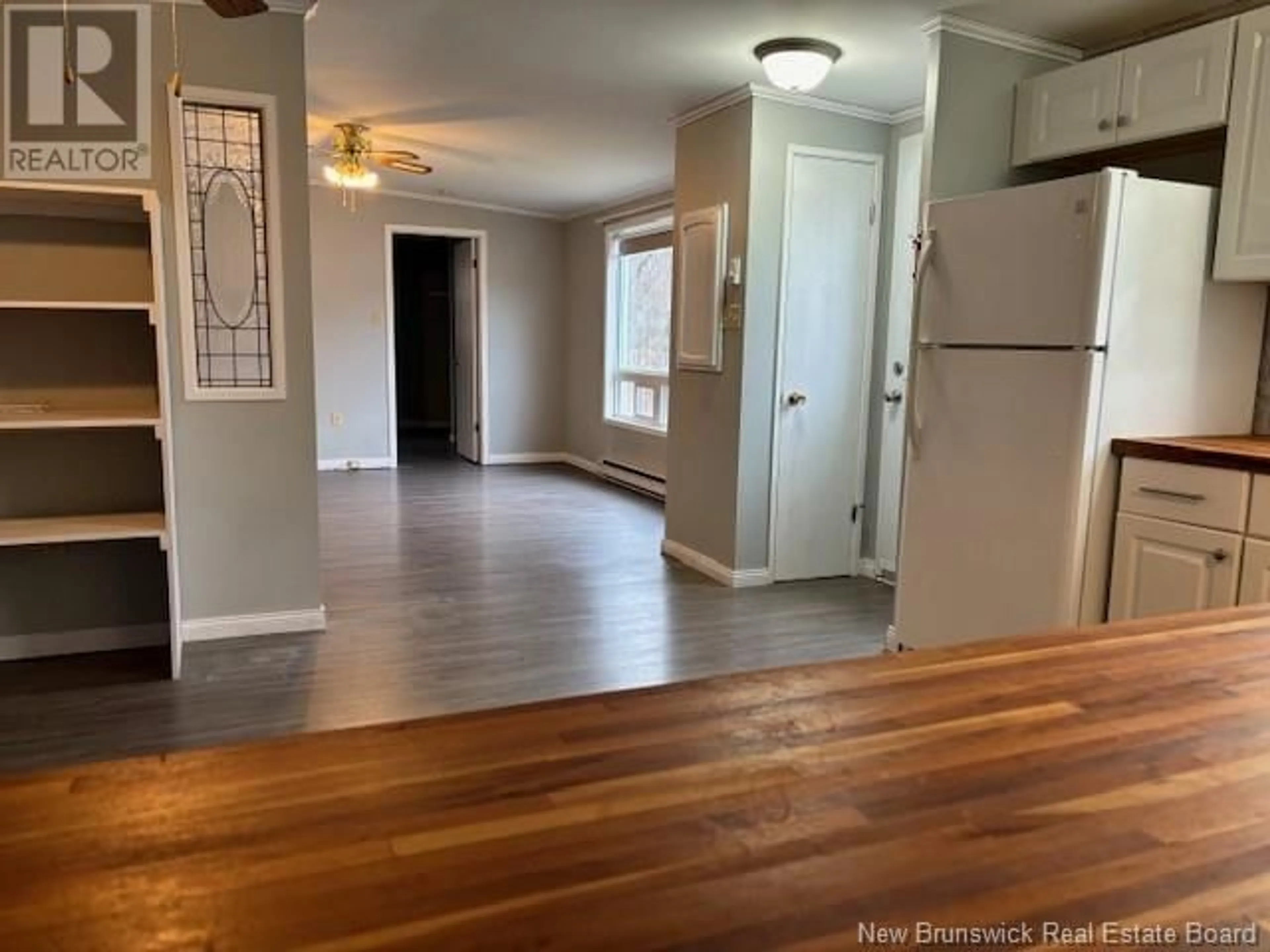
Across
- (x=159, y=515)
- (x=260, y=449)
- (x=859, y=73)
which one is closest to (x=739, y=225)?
(x=859, y=73)

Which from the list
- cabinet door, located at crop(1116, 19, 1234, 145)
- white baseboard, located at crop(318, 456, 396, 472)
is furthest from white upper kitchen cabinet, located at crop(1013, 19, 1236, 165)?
white baseboard, located at crop(318, 456, 396, 472)

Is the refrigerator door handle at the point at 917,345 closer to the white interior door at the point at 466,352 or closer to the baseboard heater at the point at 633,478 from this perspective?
the baseboard heater at the point at 633,478

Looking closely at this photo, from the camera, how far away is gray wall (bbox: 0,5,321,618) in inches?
126

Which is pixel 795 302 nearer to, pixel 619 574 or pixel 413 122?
pixel 619 574

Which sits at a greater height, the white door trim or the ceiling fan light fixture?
the ceiling fan light fixture

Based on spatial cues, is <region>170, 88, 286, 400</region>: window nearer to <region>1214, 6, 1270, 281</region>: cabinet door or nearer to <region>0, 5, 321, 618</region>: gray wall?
<region>0, 5, 321, 618</region>: gray wall

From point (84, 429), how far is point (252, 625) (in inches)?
36.8

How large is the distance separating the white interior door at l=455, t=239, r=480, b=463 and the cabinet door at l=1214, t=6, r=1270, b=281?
637 centimetres

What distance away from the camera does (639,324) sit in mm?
7465

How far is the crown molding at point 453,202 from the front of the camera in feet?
24.7

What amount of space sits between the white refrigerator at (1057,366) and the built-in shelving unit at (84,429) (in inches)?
102

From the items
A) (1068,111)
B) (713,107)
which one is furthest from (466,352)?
(1068,111)

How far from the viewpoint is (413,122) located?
5078 millimetres

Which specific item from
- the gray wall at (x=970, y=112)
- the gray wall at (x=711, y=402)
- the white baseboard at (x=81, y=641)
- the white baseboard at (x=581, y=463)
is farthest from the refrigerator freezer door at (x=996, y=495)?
the white baseboard at (x=581, y=463)
